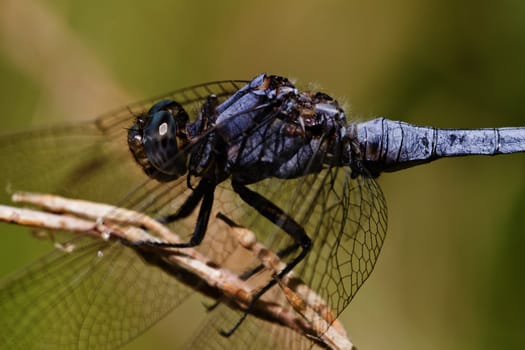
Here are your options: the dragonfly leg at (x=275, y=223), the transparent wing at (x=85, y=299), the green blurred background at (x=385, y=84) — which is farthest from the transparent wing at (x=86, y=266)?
the green blurred background at (x=385, y=84)

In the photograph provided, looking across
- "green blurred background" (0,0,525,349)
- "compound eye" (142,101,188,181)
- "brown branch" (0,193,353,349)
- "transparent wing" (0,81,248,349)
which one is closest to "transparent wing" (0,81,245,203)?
"transparent wing" (0,81,248,349)

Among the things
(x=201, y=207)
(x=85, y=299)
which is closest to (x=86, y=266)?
(x=85, y=299)

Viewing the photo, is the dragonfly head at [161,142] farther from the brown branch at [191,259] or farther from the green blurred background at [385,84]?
the green blurred background at [385,84]

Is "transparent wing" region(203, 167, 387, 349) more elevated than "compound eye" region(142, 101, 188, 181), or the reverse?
"compound eye" region(142, 101, 188, 181)

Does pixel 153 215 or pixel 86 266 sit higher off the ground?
pixel 153 215

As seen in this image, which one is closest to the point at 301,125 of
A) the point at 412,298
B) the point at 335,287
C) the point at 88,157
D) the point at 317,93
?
the point at 317,93

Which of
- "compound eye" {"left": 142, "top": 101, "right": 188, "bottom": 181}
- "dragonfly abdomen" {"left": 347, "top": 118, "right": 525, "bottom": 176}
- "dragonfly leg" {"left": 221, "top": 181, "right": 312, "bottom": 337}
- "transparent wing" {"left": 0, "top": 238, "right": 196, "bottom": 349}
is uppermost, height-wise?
"dragonfly abdomen" {"left": 347, "top": 118, "right": 525, "bottom": 176}

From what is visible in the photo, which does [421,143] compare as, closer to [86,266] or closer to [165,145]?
[165,145]

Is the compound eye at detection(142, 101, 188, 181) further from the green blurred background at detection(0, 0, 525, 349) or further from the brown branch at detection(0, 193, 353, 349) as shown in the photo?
the green blurred background at detection(0, 0, 525, 349)
